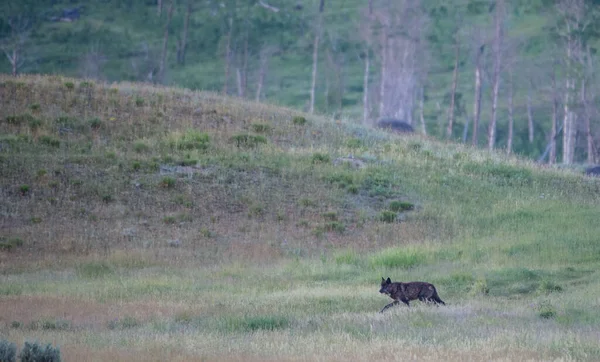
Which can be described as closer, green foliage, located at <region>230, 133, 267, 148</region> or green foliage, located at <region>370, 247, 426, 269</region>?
green foliage, located at <region>370, 247, 426, 269</region>

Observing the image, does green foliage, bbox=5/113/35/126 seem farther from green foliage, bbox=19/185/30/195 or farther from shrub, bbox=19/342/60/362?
shrub, bbox=19/342/60/362

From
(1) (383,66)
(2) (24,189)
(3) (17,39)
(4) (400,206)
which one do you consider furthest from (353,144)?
(3) (17,39)

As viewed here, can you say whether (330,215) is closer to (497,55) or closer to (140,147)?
(140,147)

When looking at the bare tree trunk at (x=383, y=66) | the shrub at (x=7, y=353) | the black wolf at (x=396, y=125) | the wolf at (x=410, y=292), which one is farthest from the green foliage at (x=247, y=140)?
the bare tree trunk at (x=383, y=66)

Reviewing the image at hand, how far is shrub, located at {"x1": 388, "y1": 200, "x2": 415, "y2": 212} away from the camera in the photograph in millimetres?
27031

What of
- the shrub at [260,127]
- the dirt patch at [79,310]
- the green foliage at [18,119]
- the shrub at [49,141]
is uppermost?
the shrub at [260,127]

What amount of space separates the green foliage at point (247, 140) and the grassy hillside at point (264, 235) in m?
0.09

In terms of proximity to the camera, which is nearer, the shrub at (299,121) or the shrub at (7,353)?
the shrub at (7,353)

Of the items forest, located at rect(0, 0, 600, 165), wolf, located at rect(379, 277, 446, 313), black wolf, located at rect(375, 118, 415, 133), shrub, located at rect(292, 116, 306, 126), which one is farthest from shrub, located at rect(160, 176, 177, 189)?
forest, located at rect(0, 0, 600, 165)

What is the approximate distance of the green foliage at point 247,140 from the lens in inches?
1271

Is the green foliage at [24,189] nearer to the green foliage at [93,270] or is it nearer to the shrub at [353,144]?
the green foliage at [93,270]

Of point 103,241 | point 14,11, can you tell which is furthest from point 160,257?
point 14,11

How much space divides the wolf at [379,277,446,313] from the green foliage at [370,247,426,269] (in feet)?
20.3

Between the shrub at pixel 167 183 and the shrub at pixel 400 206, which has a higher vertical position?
the shrub at pixel 167 183
